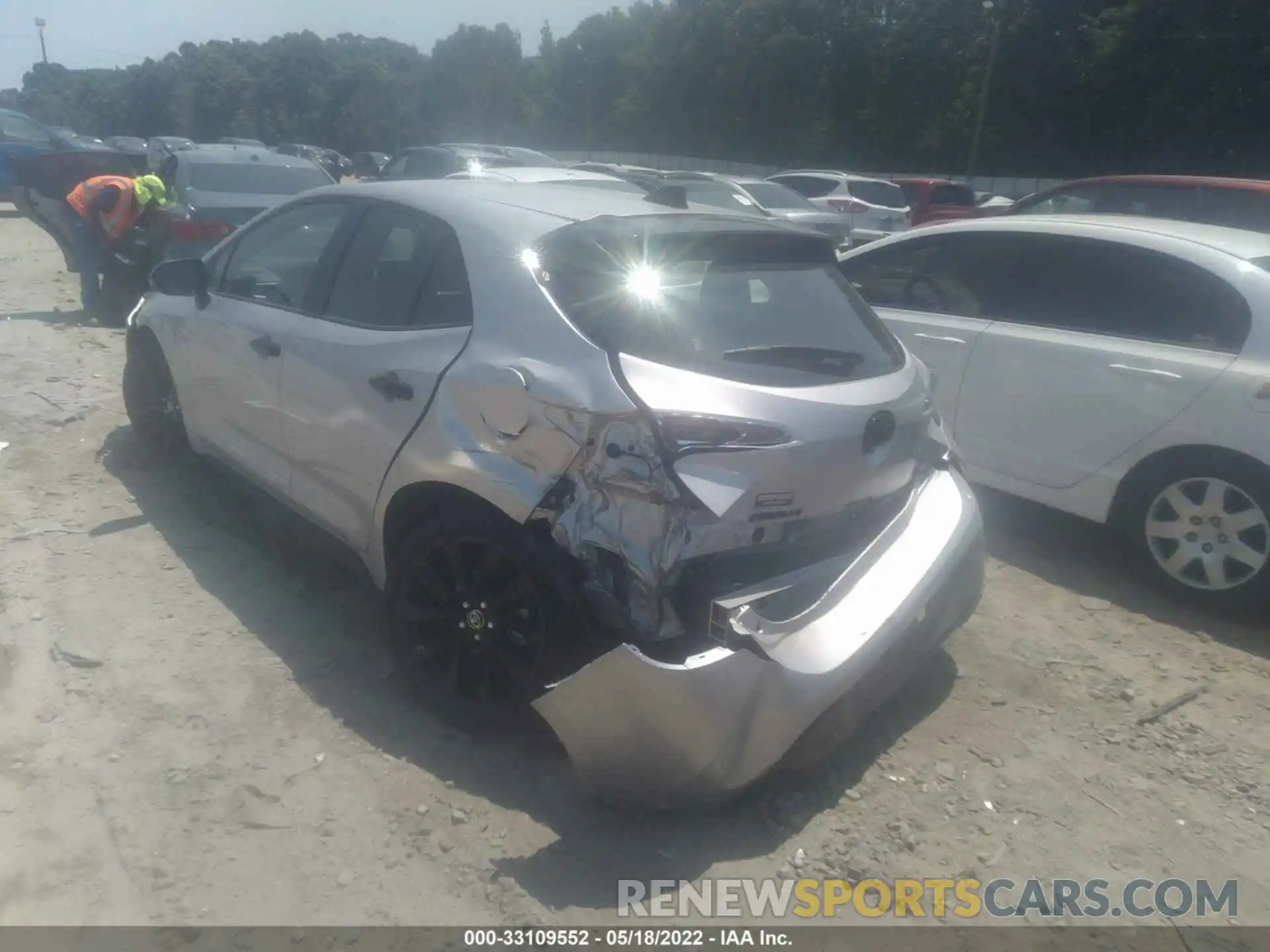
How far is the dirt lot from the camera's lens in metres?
2.96

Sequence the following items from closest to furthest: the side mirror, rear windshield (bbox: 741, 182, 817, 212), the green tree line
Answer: the side mirror, rear windshield (bbox: 741, 182, 817, 212), the green tree line

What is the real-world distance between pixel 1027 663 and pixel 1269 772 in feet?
3.01

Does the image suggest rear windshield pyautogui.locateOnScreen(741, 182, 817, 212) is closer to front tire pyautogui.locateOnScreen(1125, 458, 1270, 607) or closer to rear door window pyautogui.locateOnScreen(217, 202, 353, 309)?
front tire pyautogui.locateOnScreen(1125, 458, 1270, 607)

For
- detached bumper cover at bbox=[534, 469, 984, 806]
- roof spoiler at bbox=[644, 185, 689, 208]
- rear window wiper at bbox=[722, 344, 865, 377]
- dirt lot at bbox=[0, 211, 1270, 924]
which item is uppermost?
roof spoiler at bbox=[644, 185, 689, 208]

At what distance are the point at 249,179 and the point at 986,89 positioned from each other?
27195mm

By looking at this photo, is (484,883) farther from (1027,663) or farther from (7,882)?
(1027,663)

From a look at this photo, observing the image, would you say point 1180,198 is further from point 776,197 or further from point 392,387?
point 392,387

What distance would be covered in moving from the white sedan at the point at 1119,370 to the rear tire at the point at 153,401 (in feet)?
12.9

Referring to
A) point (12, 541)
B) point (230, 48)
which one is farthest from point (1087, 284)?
point (230, 48)

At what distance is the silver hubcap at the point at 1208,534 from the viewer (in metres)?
4.57

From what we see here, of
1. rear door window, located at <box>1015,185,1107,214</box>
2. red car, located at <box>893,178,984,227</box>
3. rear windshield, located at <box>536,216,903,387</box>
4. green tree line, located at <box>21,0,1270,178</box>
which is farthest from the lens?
green tree line, located at <box>21,0,1270,178</box>

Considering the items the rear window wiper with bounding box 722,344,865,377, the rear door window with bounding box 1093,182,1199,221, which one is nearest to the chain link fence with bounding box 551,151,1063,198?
the rear door window with bounding box 1093,182,1199,221

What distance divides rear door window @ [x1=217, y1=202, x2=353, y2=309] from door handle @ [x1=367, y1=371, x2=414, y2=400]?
2.73 feet

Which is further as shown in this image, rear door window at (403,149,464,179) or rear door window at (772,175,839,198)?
rear door window at (772,175,839,198)
